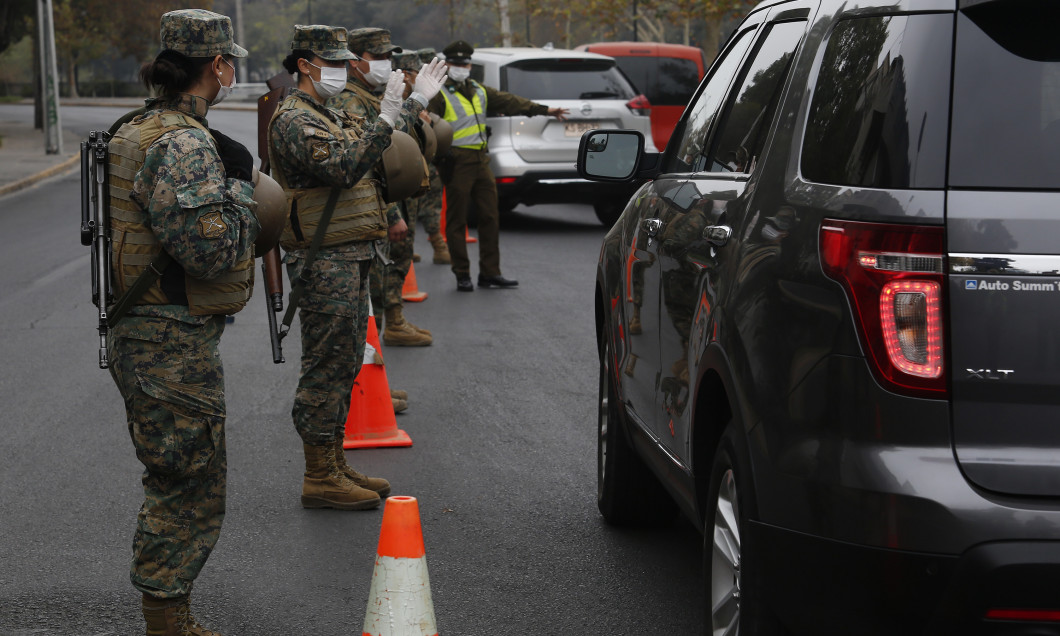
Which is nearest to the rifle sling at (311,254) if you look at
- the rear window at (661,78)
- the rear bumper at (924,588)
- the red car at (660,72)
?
the rear bumper at (924,588)

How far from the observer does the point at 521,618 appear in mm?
4363

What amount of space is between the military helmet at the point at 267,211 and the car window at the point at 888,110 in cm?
189

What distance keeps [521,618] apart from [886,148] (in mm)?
2268

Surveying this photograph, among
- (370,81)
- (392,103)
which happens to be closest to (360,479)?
(392,103)

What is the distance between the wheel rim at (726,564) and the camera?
321cm

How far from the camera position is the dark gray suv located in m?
2.50

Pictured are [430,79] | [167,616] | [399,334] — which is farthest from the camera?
[399,334]

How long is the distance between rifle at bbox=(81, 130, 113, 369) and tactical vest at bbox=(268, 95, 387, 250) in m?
1.65

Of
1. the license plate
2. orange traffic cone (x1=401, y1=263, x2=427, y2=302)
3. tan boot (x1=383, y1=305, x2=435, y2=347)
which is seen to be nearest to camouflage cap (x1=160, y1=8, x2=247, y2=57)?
tan boot (x1=383, y1=305, x2=435, y2=347)

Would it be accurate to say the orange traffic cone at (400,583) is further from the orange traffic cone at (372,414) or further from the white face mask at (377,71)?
the white face mask at (377,71)

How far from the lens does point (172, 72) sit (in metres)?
3.93

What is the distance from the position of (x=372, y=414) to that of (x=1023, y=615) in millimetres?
4525

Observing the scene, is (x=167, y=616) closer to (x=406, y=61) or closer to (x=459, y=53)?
(x=406, y=61)

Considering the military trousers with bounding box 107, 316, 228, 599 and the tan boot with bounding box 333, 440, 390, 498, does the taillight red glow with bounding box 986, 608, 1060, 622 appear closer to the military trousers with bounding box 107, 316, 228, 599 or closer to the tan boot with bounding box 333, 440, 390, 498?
the military trousers with bounding box 107, 316, 228, 599
